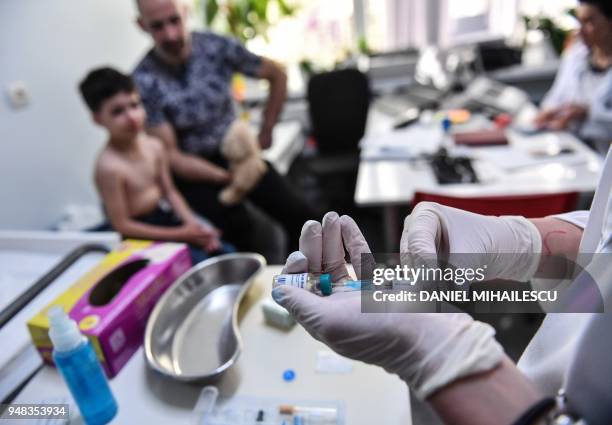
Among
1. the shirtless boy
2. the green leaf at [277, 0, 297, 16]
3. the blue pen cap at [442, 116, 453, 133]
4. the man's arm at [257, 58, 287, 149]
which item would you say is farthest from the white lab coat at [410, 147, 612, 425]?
the green leaf at [277, 0, 297, 16]

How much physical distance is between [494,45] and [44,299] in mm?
2996

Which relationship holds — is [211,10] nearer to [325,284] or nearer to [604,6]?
[604,6]

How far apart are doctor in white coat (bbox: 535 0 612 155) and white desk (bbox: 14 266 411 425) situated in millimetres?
1753

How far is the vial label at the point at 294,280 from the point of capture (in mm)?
598

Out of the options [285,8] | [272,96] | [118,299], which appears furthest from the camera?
[285,8]

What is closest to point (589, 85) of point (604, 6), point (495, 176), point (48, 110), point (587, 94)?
point (587, 94)

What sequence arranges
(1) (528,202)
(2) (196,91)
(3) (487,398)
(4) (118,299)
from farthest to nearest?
(2) (196,91), (1) (528,202), (4) (118,299), (3) (487,398)

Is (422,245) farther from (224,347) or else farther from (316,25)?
(316,25)

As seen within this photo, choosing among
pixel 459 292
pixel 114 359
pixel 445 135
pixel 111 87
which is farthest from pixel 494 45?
pixel 114 359

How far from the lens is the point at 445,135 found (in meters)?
2.07

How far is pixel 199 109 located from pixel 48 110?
0.89 metres

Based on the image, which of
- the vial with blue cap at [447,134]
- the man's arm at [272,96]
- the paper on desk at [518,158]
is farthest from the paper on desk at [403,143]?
the man's arm at [272,96]

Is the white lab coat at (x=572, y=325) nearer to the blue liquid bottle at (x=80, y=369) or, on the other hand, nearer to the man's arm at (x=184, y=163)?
the blue liquid bottle at (x=80, y=369)

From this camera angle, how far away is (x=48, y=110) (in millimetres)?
2102
